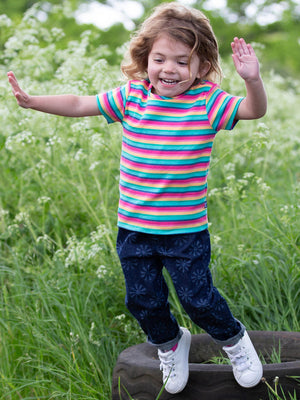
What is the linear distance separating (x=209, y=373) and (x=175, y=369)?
0.15 m

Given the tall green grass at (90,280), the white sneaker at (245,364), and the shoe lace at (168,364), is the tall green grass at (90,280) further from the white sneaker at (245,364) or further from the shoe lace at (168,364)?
the white sneaker at (245,364)

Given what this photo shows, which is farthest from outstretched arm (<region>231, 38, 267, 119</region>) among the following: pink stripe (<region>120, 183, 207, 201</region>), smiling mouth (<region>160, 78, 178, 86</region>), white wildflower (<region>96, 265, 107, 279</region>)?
white wildflower (<region>96, 265, 107, 279</region>)

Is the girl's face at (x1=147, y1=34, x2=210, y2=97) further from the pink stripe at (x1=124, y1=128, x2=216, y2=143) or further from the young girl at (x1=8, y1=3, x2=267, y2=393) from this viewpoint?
the pink stripe at (x1=124, y1=128, x2=216, y2=143)

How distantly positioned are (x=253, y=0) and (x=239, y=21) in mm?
888

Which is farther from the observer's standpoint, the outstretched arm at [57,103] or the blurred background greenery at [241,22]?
the blurred background greenery at [241,22]

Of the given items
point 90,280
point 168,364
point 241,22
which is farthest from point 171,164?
point 241,22

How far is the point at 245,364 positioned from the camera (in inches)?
99.5

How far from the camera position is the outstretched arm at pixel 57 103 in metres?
2.44

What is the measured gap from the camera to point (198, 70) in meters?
2.52

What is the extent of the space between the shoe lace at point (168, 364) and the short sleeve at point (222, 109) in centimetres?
102

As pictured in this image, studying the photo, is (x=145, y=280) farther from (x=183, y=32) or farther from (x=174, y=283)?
(x=183, y=32)

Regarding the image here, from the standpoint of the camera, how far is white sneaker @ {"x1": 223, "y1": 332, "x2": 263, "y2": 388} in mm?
2496

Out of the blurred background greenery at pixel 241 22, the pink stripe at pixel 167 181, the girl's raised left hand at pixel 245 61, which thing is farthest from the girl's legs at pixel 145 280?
the blurred background greenery at pixel 241 22

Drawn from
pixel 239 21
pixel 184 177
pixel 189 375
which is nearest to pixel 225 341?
pixel 189 375
